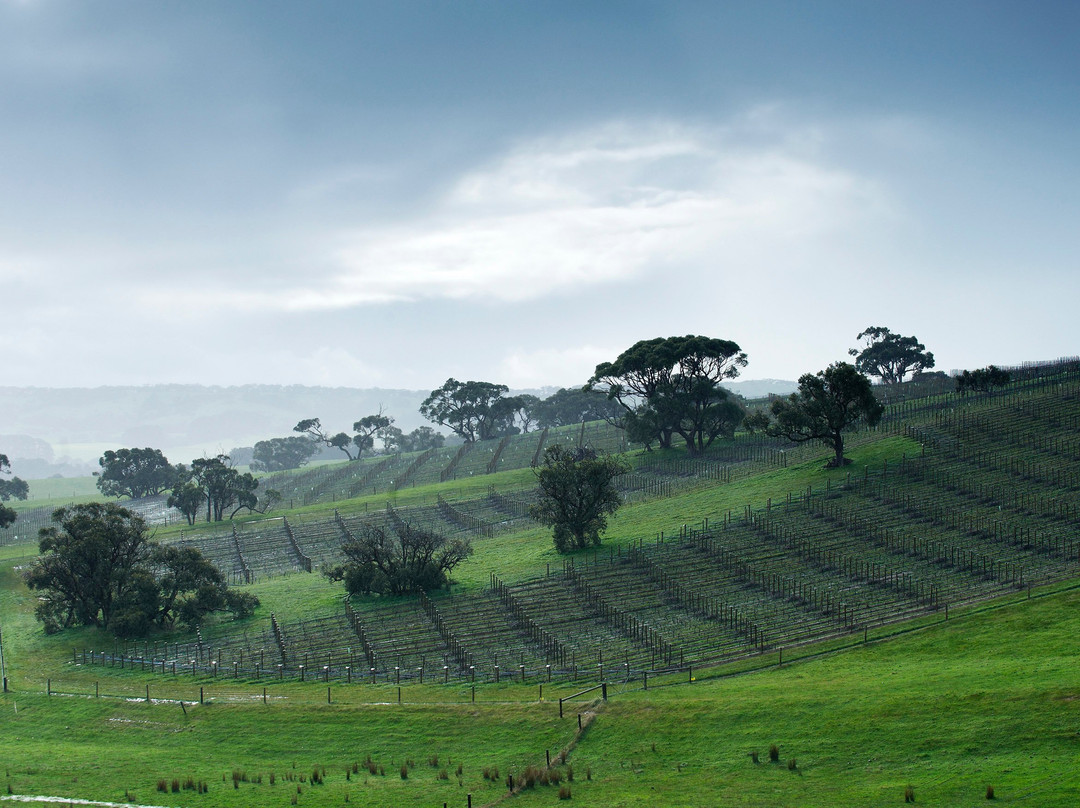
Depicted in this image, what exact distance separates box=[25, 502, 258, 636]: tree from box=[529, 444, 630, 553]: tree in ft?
85.2

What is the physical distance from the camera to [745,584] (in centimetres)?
5906

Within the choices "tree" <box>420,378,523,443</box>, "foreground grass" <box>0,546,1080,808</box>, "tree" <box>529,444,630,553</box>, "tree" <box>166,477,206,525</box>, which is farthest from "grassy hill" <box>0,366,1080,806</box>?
"tree" <box>420,378,523,443</box>

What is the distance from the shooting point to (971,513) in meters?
65.1

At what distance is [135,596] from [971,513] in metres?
65.4

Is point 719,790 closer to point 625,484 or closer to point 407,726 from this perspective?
point 407,726

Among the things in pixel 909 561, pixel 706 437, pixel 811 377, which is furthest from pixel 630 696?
pixel 706 437

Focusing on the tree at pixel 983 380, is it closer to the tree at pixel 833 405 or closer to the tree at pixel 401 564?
the tree at pixel 833 405

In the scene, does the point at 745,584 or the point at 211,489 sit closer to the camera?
the point at 745,584

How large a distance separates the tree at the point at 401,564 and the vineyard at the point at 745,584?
1.72 m

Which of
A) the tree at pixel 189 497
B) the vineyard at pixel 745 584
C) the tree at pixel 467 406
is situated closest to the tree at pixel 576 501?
the vineyard at pixel 745 584

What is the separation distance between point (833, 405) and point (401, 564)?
149 feet

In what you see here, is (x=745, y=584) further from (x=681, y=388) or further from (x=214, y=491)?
(x=214, y=491)

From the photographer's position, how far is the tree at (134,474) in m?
150

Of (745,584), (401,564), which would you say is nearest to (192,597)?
(401,564)
